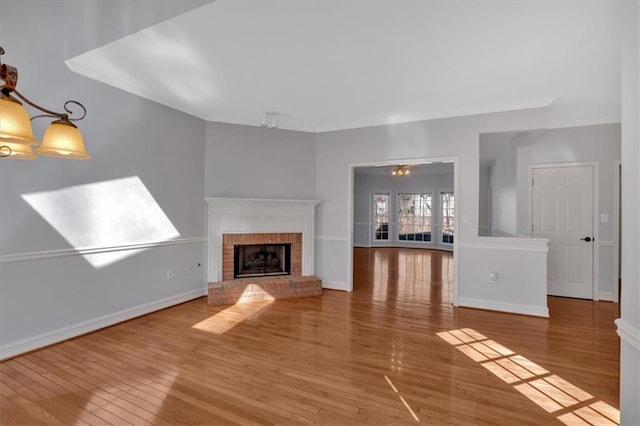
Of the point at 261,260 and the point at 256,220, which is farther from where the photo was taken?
the point at 261,260

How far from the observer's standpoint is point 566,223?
4676 mm

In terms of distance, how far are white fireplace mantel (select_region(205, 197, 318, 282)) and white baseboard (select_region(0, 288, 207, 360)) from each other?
2.38 feet

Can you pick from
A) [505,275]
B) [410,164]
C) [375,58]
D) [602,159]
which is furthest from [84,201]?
[602,159]

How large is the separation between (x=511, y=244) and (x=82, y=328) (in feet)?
16.8

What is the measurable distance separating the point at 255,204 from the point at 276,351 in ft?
8.14

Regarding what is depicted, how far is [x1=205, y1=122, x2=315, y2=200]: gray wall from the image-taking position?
4648 mm

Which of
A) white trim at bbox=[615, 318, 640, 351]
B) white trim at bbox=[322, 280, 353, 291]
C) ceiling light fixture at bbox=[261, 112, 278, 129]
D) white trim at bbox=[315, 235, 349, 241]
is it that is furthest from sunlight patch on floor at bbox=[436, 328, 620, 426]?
ceiling light fixture at bbox=[261, 112, 278, 129]

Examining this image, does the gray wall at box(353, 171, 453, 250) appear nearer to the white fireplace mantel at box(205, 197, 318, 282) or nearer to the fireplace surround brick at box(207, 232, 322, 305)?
the white fireplace mantel at box(205, 197, 318, 282)

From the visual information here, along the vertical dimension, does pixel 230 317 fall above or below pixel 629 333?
below

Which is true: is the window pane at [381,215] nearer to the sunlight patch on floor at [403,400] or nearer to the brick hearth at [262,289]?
the brick hearth at [262,289]

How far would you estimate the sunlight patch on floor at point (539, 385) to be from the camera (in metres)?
1.90

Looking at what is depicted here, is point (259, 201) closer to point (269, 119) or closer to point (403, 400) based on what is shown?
point (269, 119)

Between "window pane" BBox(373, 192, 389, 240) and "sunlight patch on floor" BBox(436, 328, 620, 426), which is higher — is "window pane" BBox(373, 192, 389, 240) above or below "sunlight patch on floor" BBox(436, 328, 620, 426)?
above

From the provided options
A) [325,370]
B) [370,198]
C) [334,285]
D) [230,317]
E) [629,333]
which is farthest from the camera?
[370,198]
